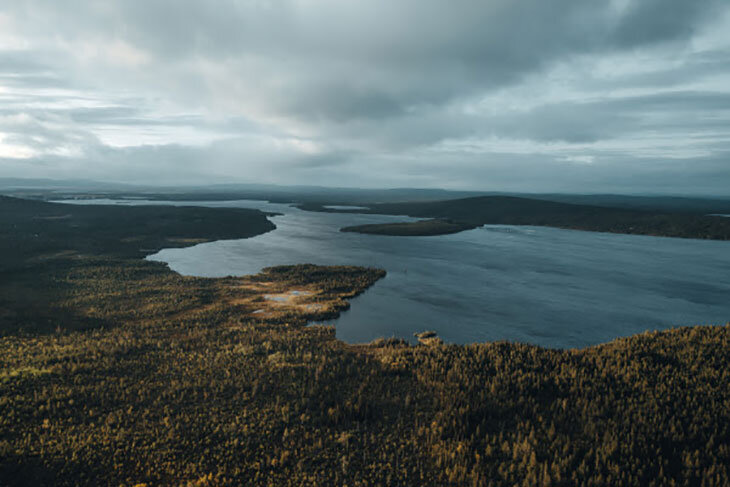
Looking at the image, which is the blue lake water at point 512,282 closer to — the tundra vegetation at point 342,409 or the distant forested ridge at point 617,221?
the tundra vegetation at point 342,409

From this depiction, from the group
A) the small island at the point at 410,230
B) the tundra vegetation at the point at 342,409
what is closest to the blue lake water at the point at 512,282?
the tundra vegetation at the point at 342,409

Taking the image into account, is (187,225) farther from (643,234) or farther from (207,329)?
(643,234)

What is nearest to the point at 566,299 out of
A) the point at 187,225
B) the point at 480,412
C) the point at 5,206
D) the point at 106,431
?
the point at 480,412

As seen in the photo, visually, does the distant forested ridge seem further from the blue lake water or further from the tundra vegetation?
the tundra vegetation

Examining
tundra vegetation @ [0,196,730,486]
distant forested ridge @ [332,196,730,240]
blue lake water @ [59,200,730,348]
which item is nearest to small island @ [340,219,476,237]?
distant forested ridge @ [332,196,730,240]

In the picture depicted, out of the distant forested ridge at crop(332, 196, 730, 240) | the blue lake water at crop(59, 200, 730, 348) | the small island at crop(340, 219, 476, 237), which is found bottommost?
the blue lake water at crop(59, 200, 730, 348)
